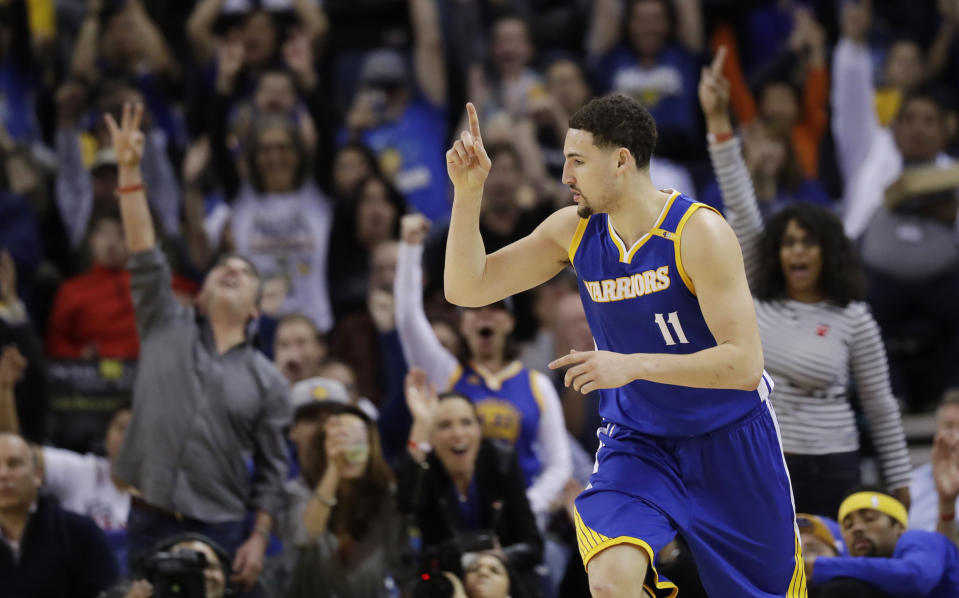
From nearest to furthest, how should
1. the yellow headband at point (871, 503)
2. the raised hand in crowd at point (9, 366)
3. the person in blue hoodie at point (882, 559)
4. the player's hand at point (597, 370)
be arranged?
the player's hand at point (597, 370), the person in blue hoodie at point (882, 559), the yellow headband at point (871, 503), the raised hand in crowd at point (9, 366)

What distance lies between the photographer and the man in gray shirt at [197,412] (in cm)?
582

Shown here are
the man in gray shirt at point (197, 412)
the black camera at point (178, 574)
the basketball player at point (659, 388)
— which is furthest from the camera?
the man in gray shirt at point (197, 412)

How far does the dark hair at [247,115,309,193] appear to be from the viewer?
336 inches

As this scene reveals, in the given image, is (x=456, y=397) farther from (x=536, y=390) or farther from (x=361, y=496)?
(x=536, y=390)

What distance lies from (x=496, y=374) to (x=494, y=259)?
8.24 ft

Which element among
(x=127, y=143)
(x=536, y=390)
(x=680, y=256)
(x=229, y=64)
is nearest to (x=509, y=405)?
(x=536, y=390)

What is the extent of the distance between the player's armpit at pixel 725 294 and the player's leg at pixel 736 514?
32cm

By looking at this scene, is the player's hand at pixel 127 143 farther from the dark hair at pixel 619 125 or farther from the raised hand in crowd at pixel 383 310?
the dark hair at pixel 619 125

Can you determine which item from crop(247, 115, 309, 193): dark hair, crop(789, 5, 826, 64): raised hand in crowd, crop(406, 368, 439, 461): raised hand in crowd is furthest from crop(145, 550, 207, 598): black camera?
crop(789, 5, 826, 64): raised hand in crowd

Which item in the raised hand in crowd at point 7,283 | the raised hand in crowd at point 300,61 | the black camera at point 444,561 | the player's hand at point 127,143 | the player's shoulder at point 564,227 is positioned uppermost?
the raised hand in crowd at point 300,61

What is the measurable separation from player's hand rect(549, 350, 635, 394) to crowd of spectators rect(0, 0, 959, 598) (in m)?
2.02

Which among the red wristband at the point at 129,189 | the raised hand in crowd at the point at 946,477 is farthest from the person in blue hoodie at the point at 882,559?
the red wristband at the point at 129,189

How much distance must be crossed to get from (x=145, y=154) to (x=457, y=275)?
5.22m

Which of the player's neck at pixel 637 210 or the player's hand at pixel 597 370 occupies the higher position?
the player's neck at pixel 637 210
